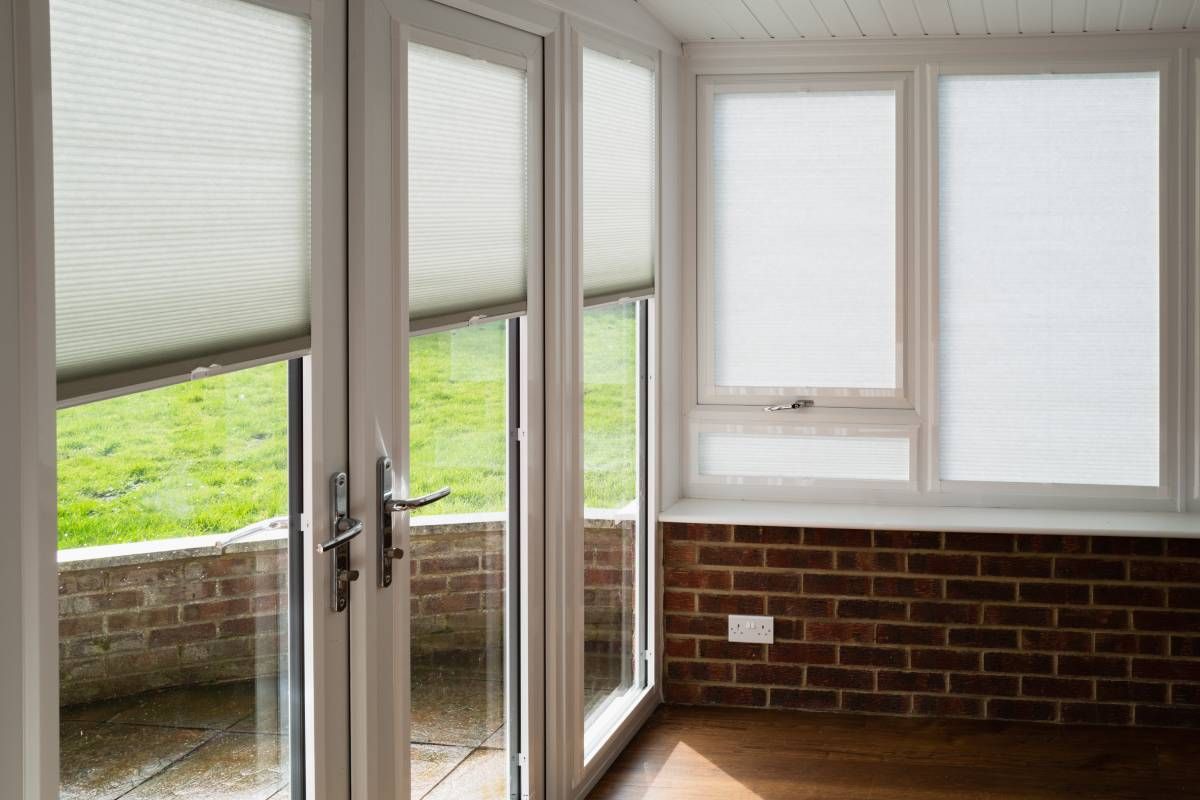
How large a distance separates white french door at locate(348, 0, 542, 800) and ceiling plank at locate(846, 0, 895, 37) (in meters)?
1.20

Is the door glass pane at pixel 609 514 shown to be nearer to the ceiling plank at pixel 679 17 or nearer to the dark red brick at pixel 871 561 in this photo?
the dark red brick at pixel 871 561

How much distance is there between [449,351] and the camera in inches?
119

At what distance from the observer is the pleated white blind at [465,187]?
2.86 meters

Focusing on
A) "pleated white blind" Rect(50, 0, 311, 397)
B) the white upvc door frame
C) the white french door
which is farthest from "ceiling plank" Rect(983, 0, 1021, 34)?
the white upvc door frame

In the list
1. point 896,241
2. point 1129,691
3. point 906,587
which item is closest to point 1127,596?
point 1129,691

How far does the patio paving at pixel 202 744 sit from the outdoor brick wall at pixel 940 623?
1.69 metres

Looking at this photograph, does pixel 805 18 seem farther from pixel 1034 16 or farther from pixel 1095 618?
pixel 1095 618

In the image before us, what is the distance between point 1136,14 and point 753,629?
237cm

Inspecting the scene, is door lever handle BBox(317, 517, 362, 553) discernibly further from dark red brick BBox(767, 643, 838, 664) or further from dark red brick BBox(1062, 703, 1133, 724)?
dark red brick BBox(1062, 703, 1133, 724)

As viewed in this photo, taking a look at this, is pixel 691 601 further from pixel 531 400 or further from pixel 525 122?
pixel 525 122

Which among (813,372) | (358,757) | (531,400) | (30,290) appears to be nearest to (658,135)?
(813,372)

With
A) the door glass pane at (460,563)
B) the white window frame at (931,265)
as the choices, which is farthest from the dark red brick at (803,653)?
the door glass pane at (460,563)

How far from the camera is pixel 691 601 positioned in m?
4.64

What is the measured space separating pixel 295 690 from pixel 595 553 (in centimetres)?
159
